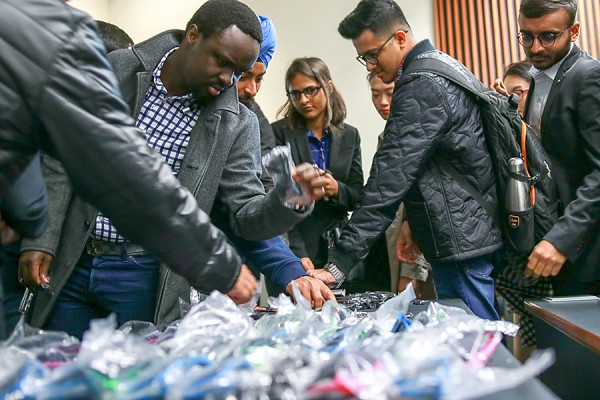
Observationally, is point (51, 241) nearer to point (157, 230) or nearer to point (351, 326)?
point (157, 230)

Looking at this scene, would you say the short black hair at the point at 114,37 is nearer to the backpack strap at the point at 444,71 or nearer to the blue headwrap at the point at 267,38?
the blue headwrap at the point at 267,38

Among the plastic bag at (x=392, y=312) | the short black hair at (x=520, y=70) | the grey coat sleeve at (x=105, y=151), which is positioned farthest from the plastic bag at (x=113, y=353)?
the short black hair at (x=520, y=70)

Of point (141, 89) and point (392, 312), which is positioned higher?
point (141, 89)

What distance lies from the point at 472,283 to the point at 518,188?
304 millimetres

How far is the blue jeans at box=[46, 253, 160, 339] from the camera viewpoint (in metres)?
1.47

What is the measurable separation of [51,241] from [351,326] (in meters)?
0.77

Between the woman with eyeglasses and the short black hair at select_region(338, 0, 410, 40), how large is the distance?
72 cm

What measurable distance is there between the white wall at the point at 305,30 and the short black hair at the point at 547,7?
2.23 metres

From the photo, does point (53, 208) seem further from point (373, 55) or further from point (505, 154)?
point (505, 154)

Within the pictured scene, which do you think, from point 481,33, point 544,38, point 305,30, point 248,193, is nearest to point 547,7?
point 544,38

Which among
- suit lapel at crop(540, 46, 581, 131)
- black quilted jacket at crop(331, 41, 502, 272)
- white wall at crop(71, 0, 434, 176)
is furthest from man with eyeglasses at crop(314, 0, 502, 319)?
white wall at crop(71, 0, 434, 176)

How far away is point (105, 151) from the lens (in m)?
0.88

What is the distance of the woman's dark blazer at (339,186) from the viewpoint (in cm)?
270

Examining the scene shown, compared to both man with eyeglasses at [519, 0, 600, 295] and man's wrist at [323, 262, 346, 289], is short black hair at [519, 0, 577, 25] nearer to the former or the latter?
man with eyeglasses at [519, 0, 600, 295]
